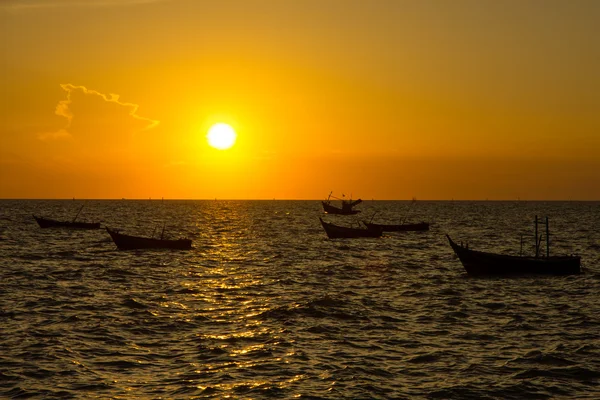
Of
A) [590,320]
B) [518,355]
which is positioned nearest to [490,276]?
[590,320]

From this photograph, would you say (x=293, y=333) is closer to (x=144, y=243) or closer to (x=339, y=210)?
(x=144, y=243)

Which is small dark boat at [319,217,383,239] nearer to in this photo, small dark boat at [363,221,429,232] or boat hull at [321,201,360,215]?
small dark boat at [363,221,429,232]

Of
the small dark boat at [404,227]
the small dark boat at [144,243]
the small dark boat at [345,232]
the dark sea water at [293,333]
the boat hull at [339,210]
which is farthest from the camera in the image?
the boat hull at [339,210]

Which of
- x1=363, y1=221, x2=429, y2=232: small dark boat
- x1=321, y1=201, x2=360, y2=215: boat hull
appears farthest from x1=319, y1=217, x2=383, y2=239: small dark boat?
x1=321, y1=201, x2=360, y2=215: boat hull

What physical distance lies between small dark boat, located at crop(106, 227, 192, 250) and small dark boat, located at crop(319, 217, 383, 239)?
2397 cm

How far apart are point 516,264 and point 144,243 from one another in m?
35.1

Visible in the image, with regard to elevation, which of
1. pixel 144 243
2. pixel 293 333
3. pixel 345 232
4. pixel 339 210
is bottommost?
pixel 293 333

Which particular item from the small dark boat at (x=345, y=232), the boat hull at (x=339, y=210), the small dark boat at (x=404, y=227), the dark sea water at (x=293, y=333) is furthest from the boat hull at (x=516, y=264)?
the boat hull at (x=339, y=210)

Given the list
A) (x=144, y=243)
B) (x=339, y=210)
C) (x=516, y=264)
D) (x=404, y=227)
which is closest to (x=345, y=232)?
(x=404, y=227)

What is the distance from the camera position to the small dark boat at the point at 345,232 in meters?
83.9

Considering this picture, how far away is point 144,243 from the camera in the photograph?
63.1 metres

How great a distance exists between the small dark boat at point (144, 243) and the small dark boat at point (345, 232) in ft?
78.6

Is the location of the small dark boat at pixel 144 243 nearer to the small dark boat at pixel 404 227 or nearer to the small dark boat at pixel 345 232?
the small dark boat at pixel 345 232

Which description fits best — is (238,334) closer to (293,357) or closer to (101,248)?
(293,357)
